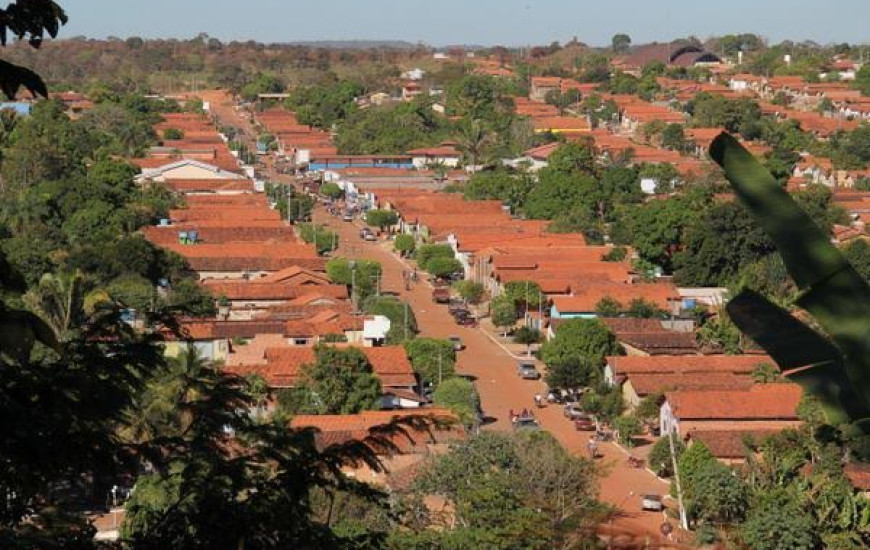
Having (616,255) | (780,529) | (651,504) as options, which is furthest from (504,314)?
(780,529)

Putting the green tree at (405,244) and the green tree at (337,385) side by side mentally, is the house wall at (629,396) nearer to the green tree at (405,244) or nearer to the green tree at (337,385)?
the green tree at (337,385)

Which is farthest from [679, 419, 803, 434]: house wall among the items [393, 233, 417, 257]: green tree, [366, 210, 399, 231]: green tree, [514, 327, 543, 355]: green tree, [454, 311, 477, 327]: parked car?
[366, 210, 399, 231]: green tree

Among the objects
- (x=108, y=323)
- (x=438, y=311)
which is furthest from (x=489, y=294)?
(x=108, y=323)

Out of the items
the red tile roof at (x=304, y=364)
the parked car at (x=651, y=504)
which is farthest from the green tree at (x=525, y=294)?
the parked car at (x=651, y=504)

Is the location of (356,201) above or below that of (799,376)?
below

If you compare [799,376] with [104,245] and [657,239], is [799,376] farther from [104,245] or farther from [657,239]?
[657,239]

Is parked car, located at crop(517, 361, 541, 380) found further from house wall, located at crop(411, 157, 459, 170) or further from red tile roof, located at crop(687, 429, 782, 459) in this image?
house wall, located at crop(411, 157, 459, 170)

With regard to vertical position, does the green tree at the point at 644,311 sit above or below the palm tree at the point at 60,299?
below
